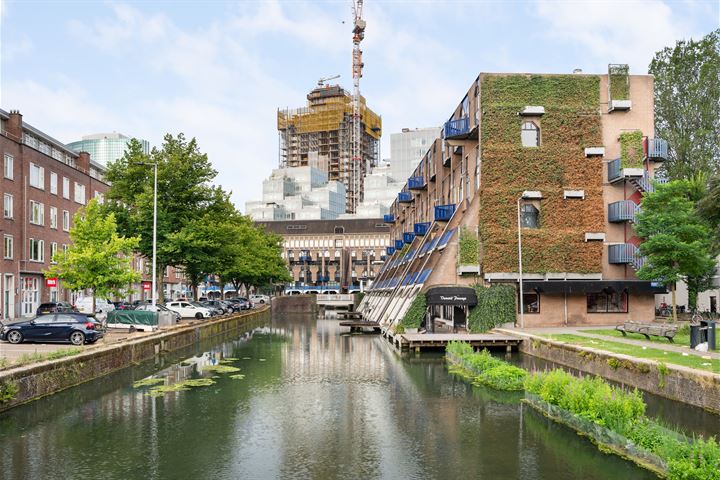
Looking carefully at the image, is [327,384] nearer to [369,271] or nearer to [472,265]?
[472,265]

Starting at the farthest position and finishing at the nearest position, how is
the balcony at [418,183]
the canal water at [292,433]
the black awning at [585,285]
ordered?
the balcony at [418,183]
the black awning at [585,285]
the canal water at [292,433]

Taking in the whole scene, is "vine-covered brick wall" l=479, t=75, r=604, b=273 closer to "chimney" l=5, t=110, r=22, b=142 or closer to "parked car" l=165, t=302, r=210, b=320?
"parked car" l=165, t=302, r=210, b=320

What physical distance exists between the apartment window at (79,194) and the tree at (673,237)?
56.6 meters

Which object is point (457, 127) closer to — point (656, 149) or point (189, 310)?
point (656, 149)

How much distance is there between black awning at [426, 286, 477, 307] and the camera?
44.0 m

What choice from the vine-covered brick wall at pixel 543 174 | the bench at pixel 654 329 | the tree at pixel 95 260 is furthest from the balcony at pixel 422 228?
the bench at pixel 654 329

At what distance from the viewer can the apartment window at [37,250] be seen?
197ft

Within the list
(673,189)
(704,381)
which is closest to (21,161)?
(673,189)

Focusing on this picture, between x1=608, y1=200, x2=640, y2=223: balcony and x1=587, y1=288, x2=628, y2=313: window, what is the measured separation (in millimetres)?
5070

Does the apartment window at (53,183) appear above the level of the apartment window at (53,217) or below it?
above

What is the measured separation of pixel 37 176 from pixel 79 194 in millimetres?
10651

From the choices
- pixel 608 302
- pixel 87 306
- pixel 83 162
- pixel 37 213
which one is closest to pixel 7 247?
pixel 37 213

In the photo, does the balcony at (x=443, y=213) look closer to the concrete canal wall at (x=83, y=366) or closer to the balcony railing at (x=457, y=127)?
the balcony railing at (x=457, y=127)

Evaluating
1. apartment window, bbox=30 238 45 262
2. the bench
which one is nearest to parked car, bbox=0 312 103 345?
the bench
